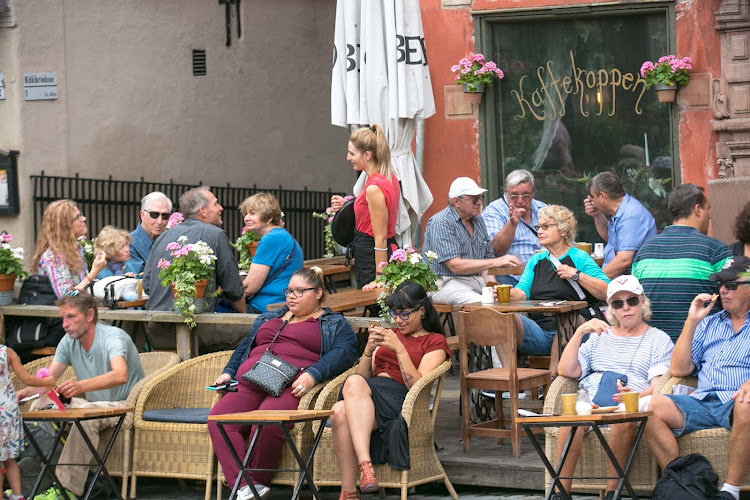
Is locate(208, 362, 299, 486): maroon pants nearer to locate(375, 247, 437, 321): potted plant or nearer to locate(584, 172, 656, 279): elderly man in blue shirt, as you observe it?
locate(375, 247, 437, 321): potted plant

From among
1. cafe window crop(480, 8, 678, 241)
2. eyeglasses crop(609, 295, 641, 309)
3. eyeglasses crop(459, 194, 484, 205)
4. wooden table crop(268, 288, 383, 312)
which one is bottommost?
wooden table crop(268, 288, 383, 312)

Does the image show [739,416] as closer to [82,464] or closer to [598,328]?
[598,328]

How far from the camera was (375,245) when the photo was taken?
8.23 meters

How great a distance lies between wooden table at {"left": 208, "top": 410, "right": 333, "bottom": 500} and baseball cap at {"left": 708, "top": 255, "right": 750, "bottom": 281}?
215 cm

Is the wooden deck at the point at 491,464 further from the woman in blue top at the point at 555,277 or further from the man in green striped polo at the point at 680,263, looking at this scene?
the man in green striped polo at the point at 680,263

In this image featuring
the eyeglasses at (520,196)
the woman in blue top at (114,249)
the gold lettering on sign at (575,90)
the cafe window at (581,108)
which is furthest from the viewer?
the gold lettering on sign at (575,90)

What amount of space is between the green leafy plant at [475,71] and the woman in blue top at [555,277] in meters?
3.39

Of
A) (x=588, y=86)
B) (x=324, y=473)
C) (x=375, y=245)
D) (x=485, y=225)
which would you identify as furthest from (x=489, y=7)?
(x=324, y=473)

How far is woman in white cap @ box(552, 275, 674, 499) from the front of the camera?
21.4 ft

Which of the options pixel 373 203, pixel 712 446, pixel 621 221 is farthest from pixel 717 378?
pixel 373 203

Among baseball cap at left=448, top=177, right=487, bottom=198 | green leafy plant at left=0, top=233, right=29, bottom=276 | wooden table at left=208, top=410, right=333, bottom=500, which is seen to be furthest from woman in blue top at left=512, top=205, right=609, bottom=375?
green leafy plant at left=0, top=233, right=29, bottom=276

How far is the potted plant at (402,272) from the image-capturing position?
7.24 m

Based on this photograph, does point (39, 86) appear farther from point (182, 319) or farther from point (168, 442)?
point (168, 442)

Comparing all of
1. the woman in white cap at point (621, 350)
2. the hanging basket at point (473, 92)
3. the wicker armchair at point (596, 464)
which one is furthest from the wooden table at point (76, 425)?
the hanging basket at point (473, 92)
